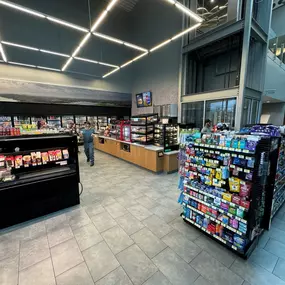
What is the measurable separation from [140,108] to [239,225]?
9.42 meters

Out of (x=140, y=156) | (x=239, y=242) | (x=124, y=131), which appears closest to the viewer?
(x=239, y=242)

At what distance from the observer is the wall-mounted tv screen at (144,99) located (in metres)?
9.62

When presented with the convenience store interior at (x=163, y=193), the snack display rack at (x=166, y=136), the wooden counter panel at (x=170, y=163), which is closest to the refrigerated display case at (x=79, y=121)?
the convenience store interior at (x=163, y=193)

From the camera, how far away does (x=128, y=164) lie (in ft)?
19.6

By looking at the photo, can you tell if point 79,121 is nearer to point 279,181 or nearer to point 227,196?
point 227,196

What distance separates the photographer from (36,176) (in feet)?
8.74

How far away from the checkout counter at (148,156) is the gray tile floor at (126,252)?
71.4 inches

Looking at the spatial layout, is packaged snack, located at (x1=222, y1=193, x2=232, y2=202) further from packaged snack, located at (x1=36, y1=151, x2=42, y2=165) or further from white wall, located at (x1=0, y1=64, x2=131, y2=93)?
white wall, located at (x1=0, y1=64, x2=131, y2=93)

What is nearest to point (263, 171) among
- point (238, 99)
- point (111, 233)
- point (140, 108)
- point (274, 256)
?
point (274, 256)

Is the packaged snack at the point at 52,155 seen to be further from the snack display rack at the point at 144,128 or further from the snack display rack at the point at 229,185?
the snack display rack at the point at 144,128

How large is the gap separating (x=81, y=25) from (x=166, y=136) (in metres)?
8.08

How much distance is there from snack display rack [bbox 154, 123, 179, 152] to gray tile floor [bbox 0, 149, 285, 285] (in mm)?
2205

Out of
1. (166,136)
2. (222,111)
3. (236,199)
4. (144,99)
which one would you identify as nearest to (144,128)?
(166,136)

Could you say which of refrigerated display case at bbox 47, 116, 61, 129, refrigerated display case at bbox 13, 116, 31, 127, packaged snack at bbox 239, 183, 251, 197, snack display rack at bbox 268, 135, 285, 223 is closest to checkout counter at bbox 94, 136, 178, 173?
snack display rack at bbox 268, 135, 285, 223
